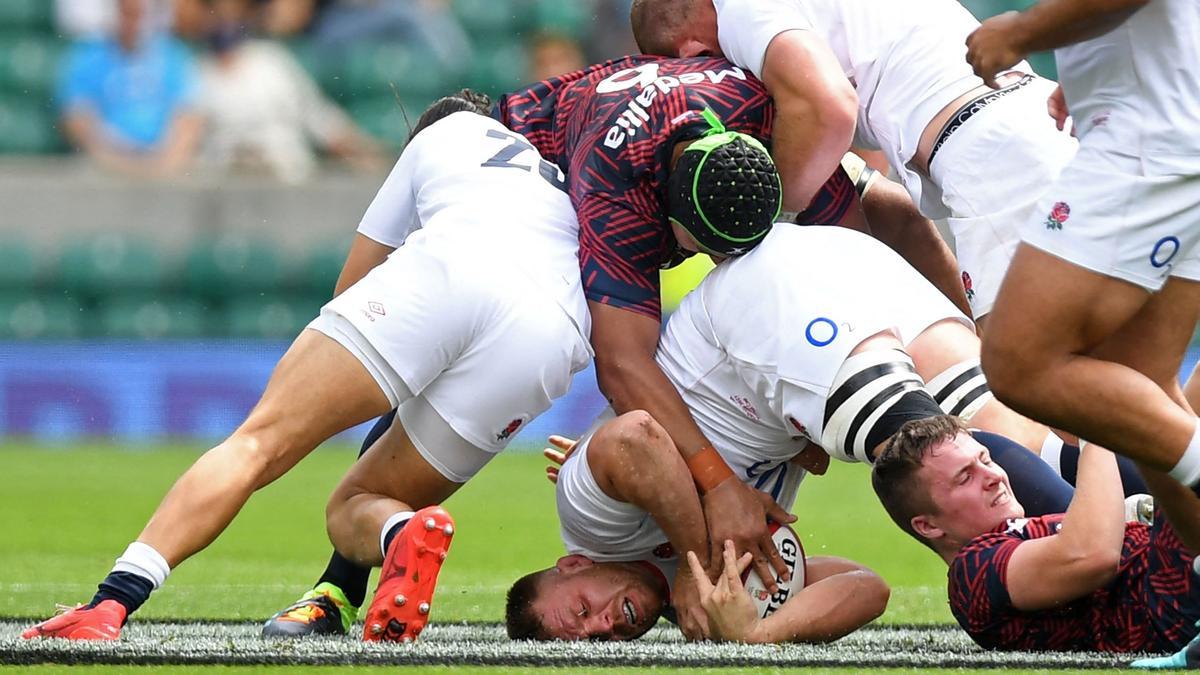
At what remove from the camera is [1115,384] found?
3.62 meters

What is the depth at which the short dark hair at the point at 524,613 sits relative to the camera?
4.33m

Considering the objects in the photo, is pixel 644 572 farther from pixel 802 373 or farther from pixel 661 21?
pixel 661 21

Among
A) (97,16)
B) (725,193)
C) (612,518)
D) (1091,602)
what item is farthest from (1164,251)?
(97,16)

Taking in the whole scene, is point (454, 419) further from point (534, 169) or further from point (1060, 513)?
point (1060, 513)

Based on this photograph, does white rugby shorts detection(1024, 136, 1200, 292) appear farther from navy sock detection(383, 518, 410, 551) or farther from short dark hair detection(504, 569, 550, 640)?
navy sock detection(383, 518, 410, 551)

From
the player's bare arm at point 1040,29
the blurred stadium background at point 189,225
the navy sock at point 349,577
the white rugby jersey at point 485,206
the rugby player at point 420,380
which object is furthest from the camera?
the blurred stadium background at point 189,225

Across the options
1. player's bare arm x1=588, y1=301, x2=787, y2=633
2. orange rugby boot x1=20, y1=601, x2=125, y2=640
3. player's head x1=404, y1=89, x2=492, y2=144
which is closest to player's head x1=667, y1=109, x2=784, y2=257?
player's bare arm x1=588, y1=301, x2=787, y2=633

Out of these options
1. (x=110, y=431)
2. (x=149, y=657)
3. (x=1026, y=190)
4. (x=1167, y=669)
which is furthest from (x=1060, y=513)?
(x=110, y=431)

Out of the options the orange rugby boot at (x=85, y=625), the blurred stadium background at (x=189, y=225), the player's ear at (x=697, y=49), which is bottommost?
the blurred stadium background at (x=189, y=225)

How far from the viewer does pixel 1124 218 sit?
3.53m

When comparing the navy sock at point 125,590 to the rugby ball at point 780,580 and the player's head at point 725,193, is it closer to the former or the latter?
the rugby ball at point 780,580

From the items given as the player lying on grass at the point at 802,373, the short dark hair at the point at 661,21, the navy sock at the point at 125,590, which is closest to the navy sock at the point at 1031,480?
the player lying on grass at the point at 802,373

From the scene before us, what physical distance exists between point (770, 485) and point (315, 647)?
1.29m

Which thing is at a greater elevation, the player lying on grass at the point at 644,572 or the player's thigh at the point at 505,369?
the player's thigh at the point at 505,369
